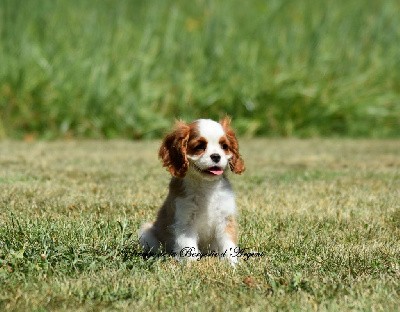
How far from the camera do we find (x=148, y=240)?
18.7 feet

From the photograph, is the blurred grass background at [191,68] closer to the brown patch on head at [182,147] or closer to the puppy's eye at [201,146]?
the brown patch on head at [182,147]

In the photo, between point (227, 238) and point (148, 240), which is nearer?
point (227, 238)

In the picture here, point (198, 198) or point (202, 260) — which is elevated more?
point (198, 198)

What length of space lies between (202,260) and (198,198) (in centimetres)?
43

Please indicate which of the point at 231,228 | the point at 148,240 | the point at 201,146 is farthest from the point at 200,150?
the point at 148,240

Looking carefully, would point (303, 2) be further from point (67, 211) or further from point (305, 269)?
point (305, 269)

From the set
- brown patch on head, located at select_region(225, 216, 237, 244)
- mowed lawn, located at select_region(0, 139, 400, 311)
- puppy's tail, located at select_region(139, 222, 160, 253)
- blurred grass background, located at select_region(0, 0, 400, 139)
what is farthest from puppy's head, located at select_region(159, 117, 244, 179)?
blurred grass background, located at select_region(0, 0, 400, 139)

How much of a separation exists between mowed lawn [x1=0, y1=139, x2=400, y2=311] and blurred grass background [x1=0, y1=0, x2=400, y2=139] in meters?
3.83

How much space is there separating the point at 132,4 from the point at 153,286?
1234cm

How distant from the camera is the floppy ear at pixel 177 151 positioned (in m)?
5.58

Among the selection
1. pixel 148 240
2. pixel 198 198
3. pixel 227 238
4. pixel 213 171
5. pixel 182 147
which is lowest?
pixel 148 240

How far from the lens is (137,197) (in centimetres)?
780

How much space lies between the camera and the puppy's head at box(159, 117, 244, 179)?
18.1 ft

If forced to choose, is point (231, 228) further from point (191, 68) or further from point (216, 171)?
point (191, 68)
